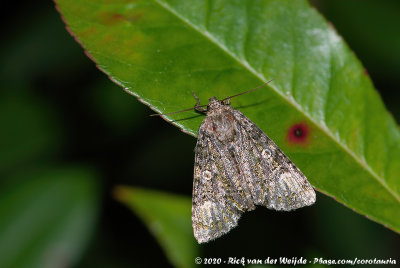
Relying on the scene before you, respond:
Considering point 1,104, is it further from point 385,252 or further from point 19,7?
point 385,252

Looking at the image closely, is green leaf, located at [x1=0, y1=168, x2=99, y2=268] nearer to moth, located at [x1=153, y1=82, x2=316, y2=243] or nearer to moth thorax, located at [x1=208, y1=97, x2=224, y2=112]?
moth, located at [x1=153, y1=82, x2=316, y2=243]

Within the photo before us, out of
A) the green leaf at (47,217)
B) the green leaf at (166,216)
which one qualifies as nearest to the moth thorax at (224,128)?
the green leaf at (166,216)

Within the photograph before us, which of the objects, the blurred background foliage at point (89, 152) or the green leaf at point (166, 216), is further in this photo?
the blurred background foliage at point (89, 152)

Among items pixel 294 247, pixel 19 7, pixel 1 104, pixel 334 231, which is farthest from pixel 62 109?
pixel 334 231

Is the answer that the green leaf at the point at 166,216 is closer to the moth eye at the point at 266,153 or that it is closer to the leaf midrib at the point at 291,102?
the moth eye at the point at 266,153

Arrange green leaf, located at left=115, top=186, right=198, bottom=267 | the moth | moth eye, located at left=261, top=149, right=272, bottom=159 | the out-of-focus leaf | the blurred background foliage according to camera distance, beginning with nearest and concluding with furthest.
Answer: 1. the moth
2. moth eye, located at left=261, top=149, right=272, bottom=159
3. green leaf, located at left=115, top=186, right=198, bottom=267
4. the blurred background foliage
5. the out-of-focus leaf

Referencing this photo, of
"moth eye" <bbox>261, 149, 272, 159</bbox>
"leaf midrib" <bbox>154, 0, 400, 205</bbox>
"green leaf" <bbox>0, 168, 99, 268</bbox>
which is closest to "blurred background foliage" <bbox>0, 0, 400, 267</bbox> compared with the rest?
"green leaf" <bbox>0, 168, 99, 268</bbox>

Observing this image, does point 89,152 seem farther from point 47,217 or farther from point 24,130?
point 47,217

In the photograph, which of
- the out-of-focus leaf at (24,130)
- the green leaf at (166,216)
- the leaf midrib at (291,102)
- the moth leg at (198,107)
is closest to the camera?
the leaf midrib at (291,102)
